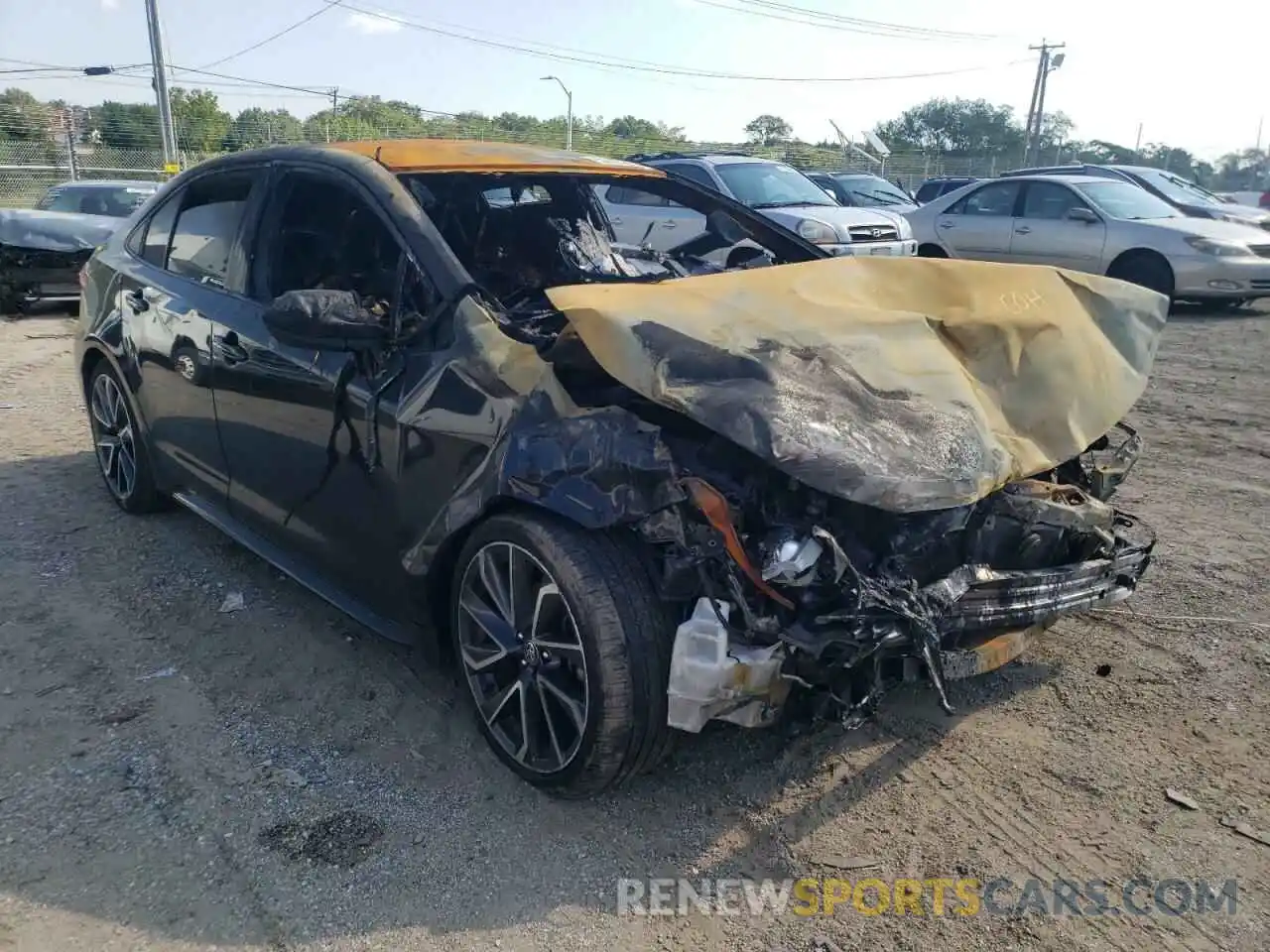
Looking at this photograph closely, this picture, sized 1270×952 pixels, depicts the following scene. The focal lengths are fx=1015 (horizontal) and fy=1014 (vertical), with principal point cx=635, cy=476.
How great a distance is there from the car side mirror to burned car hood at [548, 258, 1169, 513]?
23.3 inches

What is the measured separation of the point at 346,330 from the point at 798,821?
1948mm

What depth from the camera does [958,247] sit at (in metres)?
12.8

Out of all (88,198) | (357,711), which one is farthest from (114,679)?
(88,198)

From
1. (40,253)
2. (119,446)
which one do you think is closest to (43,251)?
(40,253)

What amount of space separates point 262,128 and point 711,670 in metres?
39.6

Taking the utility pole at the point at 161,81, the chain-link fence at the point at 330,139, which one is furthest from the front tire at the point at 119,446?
the utility pole at the point at 161,81

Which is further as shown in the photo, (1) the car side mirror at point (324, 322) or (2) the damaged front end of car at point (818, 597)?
(1) the car side mirror at point (324, 322)

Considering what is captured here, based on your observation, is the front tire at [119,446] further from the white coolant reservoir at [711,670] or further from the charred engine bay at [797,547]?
the white coolant reservoir at [711,670]

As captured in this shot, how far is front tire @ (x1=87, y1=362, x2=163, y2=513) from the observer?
16.4 feet

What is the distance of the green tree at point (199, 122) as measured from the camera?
3297 centimetres

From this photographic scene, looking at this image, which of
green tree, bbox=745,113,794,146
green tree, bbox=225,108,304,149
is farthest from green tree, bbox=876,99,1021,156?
green tree, bbox=225,108,304,149

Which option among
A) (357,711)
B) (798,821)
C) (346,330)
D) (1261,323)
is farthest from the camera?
(1261,323)

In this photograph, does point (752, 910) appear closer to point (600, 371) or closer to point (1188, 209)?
point (600, 371)

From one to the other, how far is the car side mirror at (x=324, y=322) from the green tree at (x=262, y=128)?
3091 centimetres
